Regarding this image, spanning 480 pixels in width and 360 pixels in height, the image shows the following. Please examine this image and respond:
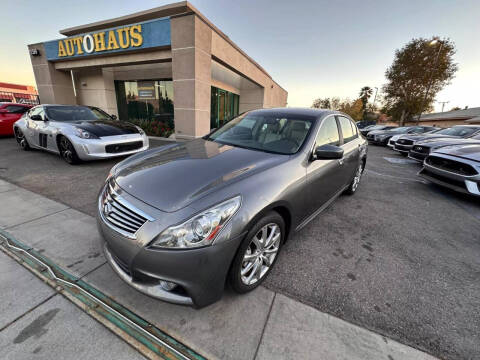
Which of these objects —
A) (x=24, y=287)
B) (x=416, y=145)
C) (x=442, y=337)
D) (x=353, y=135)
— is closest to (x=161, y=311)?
(x=24, y=287)

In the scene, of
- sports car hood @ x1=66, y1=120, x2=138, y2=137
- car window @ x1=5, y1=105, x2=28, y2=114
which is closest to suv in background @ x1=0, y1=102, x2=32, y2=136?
car window @ x1=5, y1=105, x2=28, y2=114

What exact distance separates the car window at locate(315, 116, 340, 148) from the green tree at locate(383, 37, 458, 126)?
2775 cm

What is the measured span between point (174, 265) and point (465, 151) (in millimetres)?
6041

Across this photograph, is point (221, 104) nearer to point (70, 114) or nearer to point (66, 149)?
point (70, 114)

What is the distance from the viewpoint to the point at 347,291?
1.88 meters

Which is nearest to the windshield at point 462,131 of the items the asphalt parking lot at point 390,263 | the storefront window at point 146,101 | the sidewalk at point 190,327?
the asphalt parking lot at point 390,263

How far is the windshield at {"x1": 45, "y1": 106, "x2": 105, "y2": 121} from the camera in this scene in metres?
5.33

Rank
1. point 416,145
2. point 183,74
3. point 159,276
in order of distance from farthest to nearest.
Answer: point 183,74, point 416,145, point 159,276

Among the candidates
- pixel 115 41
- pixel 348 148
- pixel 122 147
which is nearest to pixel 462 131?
pixel 348 148

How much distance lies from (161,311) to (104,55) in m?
12.5

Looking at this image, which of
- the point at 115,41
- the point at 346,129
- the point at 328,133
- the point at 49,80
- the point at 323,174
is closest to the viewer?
the point at 323,174

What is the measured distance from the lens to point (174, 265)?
130cm

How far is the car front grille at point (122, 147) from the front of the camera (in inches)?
192

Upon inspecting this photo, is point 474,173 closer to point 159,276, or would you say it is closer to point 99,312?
point 159,276
